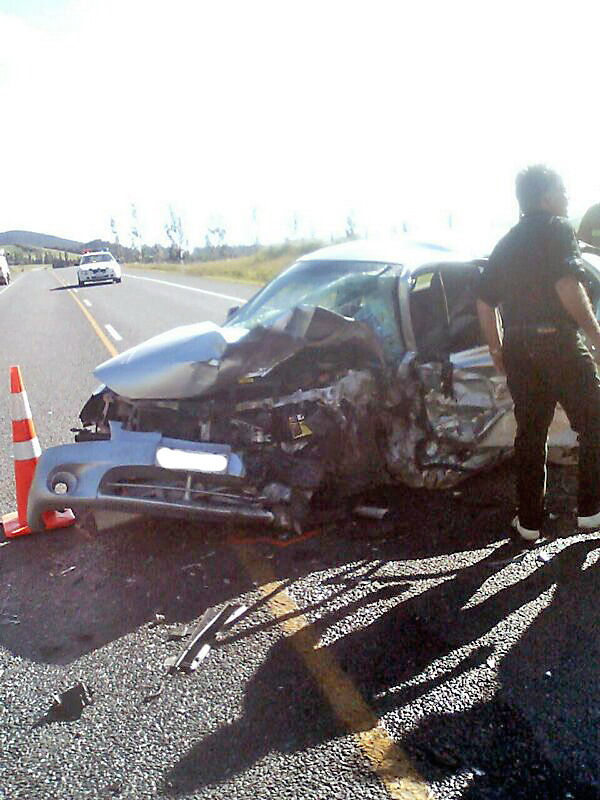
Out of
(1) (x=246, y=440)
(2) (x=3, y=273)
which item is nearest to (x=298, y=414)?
(1) (x=246, y=440)

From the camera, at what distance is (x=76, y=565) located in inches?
165

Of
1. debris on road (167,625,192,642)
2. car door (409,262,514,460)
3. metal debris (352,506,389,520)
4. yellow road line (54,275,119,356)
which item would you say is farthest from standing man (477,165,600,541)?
yellow road line (54,275,119,356)

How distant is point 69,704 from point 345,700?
1.01m

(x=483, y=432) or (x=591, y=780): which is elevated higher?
(x=483, y=432)

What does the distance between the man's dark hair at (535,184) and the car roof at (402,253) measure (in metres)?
1.06

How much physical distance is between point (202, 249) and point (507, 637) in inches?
4028

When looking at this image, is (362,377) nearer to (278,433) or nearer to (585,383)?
(278,433)

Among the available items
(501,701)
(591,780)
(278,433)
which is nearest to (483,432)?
(278,433)

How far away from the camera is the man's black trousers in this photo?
3934mm

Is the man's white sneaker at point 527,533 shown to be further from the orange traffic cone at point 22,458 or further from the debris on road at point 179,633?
the orange traffic cone at point 22,458

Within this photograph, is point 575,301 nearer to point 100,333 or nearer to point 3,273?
point 100,333

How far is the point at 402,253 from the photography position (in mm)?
5105

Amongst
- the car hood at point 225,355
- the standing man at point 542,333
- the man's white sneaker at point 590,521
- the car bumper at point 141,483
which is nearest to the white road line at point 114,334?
the car hood at point 225,355

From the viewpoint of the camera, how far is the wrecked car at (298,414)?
4191mm
